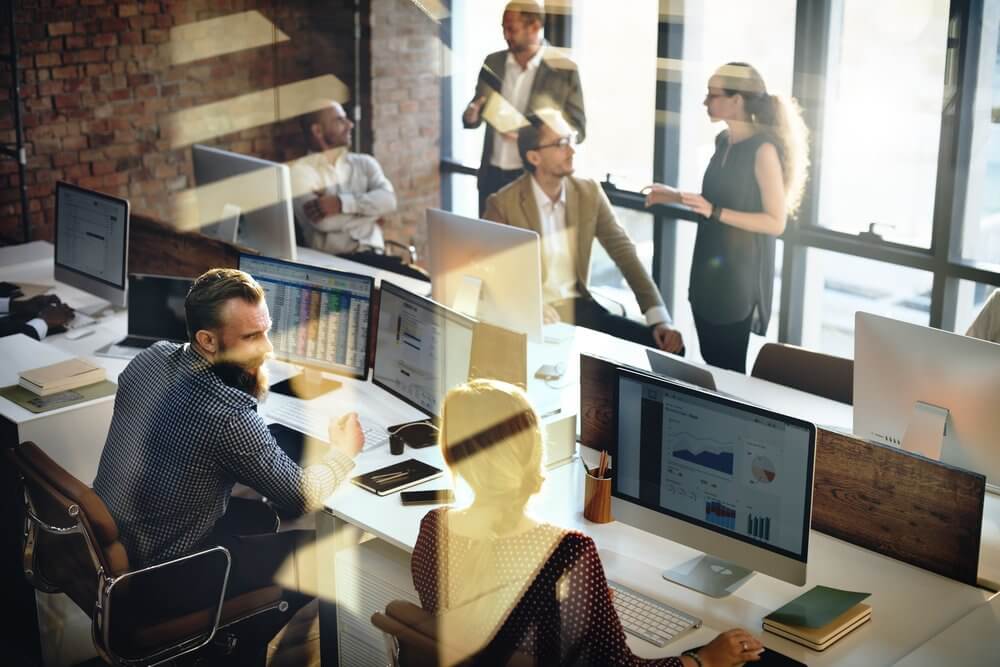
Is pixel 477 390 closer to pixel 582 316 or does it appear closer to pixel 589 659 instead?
pixel 589 659

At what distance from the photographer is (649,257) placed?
19.7 feet

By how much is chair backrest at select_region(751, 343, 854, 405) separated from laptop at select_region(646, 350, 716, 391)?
706 millimetres

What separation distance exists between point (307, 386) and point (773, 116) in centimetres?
223

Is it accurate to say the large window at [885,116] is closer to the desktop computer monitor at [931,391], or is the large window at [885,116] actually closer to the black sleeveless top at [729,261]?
the black sleeveless top at [729,261]

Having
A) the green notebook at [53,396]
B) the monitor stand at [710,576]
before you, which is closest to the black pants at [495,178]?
the green notebook at [53,396]

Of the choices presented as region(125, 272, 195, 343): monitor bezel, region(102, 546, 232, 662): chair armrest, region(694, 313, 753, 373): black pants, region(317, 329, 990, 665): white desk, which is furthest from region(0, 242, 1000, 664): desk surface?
region(694, 313, 753, 373): black pants

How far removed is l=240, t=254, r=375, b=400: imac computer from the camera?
3557 millimetres

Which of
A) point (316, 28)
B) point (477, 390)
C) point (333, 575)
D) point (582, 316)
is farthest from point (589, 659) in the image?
point (316, 28)

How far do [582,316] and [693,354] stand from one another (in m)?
1.49

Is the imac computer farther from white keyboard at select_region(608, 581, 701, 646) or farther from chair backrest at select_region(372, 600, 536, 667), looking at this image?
chair backrest at select_region(372, 600, 536, 667)

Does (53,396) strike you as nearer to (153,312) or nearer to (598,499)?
(153,312)

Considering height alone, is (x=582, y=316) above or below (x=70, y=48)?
below

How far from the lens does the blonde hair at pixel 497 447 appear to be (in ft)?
7.25

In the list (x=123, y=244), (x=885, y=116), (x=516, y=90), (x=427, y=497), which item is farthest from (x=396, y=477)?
(x=516, y=90)
